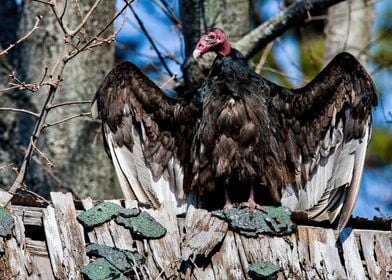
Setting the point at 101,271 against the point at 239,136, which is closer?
the point at 101,271

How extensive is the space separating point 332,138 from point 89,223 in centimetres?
211

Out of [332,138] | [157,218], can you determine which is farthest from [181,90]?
[157,218]

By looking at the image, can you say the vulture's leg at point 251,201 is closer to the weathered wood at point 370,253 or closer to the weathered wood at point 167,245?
the weathered wood at point 167,245

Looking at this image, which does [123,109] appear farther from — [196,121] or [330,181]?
[330,181]

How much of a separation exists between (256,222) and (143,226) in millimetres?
598

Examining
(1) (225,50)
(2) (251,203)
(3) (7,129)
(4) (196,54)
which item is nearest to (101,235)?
(2) (251,203)

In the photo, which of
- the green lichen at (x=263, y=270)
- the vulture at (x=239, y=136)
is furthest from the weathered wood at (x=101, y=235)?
the vulture at (x=239, y=136)

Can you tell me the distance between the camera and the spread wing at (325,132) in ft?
19.8

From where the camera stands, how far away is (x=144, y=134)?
21.2 ft

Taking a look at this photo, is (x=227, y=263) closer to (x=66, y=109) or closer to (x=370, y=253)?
(x=370, y=253)

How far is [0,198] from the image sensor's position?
4812 millimetres

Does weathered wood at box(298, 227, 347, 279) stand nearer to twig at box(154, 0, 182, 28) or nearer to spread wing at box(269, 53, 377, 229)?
spread wing at box(269, 53, 377, 229)

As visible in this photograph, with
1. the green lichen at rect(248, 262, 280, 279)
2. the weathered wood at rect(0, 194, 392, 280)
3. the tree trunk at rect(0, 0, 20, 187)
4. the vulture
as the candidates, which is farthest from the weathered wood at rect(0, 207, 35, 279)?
the tree trunk at rect(0, 0, 20, 187)

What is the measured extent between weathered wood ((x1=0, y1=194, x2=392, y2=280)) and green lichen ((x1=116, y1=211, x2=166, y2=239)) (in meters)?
0.03
